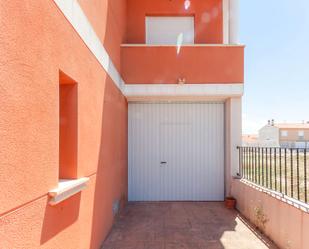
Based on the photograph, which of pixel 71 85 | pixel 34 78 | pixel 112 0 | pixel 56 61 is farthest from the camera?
pixel 112 0

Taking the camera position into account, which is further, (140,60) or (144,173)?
(144,173)

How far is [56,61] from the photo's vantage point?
2436mm

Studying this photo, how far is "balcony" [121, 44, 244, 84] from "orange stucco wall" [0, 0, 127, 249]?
10.4 ft

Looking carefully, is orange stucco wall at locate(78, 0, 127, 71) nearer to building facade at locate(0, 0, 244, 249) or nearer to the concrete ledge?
building facade at locate(0, 0, 244, 249)

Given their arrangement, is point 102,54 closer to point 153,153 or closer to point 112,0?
point 112,0

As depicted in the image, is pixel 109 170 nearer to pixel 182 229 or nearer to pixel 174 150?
pixel 182 229

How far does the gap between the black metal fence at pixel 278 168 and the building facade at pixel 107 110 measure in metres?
0.74

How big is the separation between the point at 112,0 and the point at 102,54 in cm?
165

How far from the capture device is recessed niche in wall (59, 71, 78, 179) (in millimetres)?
3051

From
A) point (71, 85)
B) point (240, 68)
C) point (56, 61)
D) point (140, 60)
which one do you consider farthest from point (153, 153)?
point (56, 61)

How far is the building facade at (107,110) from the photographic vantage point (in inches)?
70.9

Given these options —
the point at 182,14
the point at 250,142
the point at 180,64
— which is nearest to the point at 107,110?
the point at 180,64

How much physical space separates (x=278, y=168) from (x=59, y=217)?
4495 mm

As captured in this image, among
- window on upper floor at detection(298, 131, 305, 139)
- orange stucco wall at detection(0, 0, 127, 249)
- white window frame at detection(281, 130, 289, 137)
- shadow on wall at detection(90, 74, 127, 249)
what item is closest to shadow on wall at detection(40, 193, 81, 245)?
orange stucco wall at detection(0, 0, 127, 249)
